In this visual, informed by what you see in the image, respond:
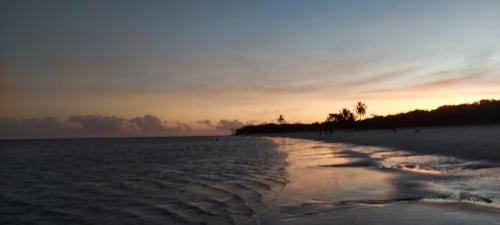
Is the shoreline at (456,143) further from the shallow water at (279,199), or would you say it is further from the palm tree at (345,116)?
the palm tree at (345,116)

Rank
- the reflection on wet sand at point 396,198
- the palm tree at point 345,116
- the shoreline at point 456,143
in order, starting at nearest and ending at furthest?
the reflection on wet sand at point 396,198
the shoreline at point 456,143
the palm tree at point 345,116

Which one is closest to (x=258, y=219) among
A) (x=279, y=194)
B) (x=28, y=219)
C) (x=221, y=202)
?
(x=221, y=202)

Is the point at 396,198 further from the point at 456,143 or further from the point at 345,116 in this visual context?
the point at 345,116

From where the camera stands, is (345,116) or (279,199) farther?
(345,116)

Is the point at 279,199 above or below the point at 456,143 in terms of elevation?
below

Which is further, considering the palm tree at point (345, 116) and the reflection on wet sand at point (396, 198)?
the palm tree at point (345, 116)

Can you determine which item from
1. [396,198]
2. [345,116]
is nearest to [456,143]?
[396,198]

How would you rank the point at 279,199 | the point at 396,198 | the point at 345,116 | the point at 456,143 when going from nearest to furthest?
the point at 396,198 → the point at 279,199 → the point at 456,143 → the point at 345,116

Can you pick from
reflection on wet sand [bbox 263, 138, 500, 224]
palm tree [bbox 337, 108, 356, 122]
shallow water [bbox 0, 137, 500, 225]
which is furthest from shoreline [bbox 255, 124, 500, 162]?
palm tree [bbox 337, 108, 356, 122]

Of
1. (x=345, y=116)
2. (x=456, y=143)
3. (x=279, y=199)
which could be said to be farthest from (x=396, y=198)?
(x=345, y=116)

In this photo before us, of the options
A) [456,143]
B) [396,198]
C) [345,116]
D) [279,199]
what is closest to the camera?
[396,198]

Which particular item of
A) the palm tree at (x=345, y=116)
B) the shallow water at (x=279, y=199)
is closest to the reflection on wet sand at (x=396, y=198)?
the shallow water at (x=279, y=199)

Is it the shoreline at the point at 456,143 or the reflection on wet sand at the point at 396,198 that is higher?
the shoreline at the point at 456,143

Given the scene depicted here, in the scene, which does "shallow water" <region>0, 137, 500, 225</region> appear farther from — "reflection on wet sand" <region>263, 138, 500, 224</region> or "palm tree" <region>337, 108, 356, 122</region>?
"palm tree" <region>337, 108, 356, 122</region>
